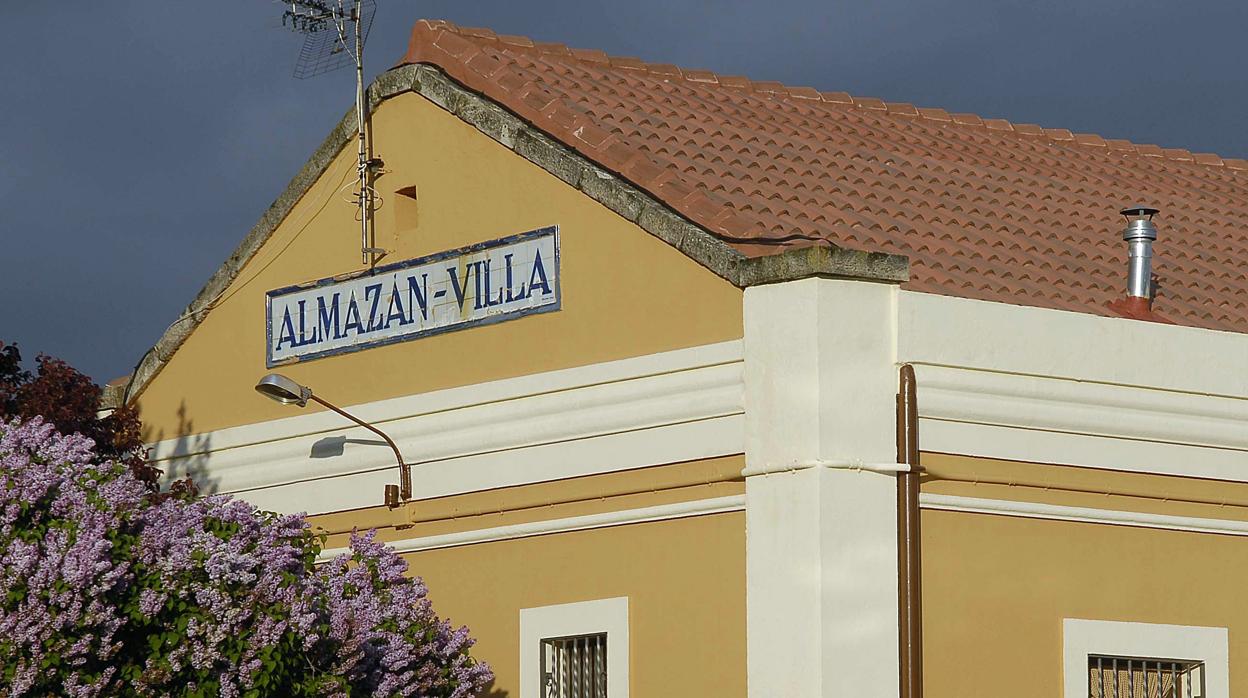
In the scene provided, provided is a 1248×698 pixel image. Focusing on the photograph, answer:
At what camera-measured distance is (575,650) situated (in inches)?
592

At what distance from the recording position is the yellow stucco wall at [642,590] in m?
14.0

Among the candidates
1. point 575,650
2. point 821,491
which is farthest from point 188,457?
point 821,491

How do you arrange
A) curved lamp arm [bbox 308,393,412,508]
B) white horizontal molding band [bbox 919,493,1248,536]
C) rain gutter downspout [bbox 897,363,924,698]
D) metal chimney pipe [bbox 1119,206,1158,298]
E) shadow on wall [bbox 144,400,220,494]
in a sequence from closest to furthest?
rain gutter downspout [bbox 897,363,924,698] < white horizontal molding band [bbox 919,493,1248,536] < metal chimney pipe [bbox 1119,206,1158,298] < curved lamp arm [bbox 308,393,412,508] < shadow on wall [bbox 144,400,220,494]

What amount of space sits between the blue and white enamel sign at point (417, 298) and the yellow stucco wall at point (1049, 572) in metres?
3.19

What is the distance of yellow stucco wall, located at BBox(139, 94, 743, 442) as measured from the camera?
14.7m

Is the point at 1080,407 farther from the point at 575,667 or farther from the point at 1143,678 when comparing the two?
the point at 575,667

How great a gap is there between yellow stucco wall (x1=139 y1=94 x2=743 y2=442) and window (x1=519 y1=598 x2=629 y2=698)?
167cm

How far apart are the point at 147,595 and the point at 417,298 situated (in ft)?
15.1

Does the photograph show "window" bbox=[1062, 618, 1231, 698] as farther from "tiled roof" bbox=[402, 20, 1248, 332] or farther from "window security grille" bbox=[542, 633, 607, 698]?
"window security grille" bbox=[542, 633, 607, 698]

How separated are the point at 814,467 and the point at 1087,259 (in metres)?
4.28

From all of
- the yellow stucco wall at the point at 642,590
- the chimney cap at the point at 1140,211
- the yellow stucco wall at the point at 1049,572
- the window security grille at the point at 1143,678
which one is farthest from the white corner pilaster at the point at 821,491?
the chimney cap at the point at 1140,211

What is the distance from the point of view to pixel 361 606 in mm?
14031

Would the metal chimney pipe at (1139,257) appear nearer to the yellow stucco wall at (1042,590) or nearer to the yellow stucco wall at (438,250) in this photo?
the yellow stucco wall at (1042,590)

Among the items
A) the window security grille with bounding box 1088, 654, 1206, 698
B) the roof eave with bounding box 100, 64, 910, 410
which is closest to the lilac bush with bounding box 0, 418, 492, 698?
the roof eave with bounding box 100, 64, 910, 410
